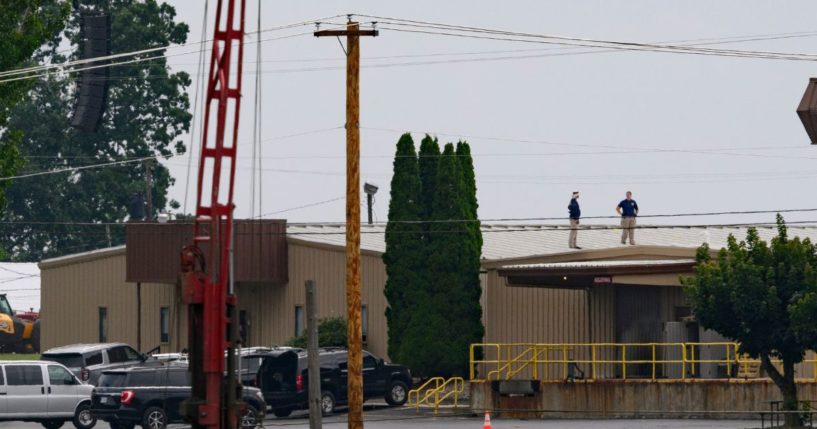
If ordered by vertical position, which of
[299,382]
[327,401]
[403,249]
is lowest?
[327,401]

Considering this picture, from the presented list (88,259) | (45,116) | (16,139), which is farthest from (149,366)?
(45,116)

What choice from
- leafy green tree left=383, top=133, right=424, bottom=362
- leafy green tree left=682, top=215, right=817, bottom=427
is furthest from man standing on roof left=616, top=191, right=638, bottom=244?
leafy green tree left=682, top=215, right=817, bottom=427

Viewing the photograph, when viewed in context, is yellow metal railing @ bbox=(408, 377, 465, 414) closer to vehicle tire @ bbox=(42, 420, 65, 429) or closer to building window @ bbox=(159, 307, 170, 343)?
vehicle tire @ bbox=(42, 420, 65, 429)

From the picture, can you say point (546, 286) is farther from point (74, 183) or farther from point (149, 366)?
point (74, 183)

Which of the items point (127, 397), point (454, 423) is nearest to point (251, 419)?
point (127, 397)

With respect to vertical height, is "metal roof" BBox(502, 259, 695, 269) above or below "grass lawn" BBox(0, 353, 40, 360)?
above

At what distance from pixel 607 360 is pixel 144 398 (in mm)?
16621

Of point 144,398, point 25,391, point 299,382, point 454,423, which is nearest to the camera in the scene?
point 144,398

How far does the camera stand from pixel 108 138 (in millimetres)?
106688

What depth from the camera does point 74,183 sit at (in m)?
106

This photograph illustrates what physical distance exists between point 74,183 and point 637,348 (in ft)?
201

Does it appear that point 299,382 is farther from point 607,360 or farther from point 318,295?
point 318,295

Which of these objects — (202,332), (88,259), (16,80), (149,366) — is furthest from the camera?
(88,259)

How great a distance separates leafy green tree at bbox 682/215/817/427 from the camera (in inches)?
1544
